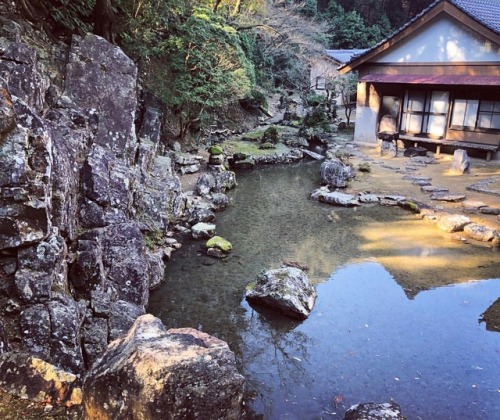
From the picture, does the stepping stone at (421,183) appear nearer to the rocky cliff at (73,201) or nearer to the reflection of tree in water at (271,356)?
the rocky cliff at (73,201)

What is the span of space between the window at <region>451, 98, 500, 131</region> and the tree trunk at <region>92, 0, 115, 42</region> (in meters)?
15.3

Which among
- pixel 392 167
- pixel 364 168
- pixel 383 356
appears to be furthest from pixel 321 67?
pixel 383 356

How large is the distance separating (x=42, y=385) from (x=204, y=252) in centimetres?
709

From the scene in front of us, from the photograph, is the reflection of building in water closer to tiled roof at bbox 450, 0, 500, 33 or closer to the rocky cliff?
the rocky cliff

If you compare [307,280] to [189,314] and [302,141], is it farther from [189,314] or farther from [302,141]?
[302,141]

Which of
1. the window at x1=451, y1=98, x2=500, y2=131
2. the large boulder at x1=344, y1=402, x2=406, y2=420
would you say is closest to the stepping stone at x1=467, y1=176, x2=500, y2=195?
the window at x1=451, y1=98, x2=500, y2=131

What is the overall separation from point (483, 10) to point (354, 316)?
17.7 metres

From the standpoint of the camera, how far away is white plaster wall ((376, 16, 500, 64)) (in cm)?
1739

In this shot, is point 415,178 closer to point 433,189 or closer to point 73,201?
point 433,189

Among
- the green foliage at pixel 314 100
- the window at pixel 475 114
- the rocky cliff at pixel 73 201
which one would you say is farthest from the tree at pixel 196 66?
the green foliage at pixel 314 100

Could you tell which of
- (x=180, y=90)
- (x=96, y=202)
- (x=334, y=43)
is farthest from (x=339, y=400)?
(x=334, y=43)

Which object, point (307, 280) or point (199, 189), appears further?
point (199, 189)

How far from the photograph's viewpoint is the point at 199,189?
14.3 metres

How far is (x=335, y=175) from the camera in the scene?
15.8 meters
